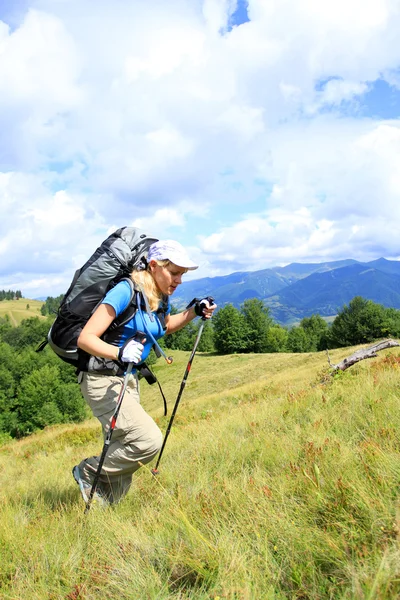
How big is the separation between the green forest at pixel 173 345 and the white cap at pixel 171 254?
92.8 feet

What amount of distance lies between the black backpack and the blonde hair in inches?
2.8

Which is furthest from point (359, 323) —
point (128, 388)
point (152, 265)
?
point (152, 265)

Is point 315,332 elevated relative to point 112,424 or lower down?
lower down

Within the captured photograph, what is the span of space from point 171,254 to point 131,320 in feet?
2.53

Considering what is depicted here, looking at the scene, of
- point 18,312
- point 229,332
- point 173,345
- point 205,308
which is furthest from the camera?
point 18,312

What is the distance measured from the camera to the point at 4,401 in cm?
5284

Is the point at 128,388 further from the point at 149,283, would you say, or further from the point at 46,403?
the point at 46,403

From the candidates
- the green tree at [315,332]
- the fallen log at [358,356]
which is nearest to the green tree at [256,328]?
the green tree at [315,332]

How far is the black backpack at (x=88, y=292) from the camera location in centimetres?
369

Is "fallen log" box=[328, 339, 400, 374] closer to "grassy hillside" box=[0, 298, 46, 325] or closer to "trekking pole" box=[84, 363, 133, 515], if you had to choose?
"trekking pole" box=[84, 363, 133, 515]

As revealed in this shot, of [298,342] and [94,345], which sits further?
[298,342]

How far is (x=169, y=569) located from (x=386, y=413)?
8.92 ft

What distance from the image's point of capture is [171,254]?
3.77 m

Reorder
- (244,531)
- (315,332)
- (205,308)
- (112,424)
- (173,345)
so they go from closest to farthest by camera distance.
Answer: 1. (244,531)
2. (112,424)
3. (205,308)
4. (315,332)
5. (173,345)
